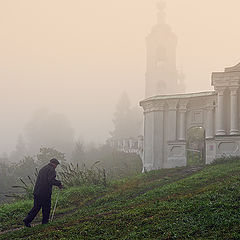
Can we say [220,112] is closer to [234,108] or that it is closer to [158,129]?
[234,108]

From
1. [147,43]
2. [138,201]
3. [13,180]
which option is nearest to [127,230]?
[138,201]

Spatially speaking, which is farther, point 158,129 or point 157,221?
point 158,129

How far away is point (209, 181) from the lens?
16141 millimetres

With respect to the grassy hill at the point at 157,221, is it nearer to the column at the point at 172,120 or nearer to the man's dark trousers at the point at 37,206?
the man's dark trousers at the point at 37,206

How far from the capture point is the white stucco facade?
27.2 metres

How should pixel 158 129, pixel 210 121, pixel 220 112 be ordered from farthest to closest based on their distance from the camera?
1. pixel 158 129
2. pixel 210 121
3. pixel 220 112

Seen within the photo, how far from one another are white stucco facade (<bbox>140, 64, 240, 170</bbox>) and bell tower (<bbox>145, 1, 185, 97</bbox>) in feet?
101

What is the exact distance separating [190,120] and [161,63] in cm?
3310

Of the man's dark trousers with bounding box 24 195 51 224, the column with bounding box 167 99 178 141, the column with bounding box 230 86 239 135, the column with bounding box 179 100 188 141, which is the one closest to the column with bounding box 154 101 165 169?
the column with bounding box 167 99 178 141

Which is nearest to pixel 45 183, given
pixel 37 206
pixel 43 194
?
pixel 43 194

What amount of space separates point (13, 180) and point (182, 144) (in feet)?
55.2

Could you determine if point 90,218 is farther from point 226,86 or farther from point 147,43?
point 147,43

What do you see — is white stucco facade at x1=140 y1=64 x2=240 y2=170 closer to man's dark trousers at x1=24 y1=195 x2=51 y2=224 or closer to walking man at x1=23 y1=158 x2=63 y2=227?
walking man at x1=23 y1=158 x2=63 y2=227

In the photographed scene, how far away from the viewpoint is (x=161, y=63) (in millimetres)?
61438
